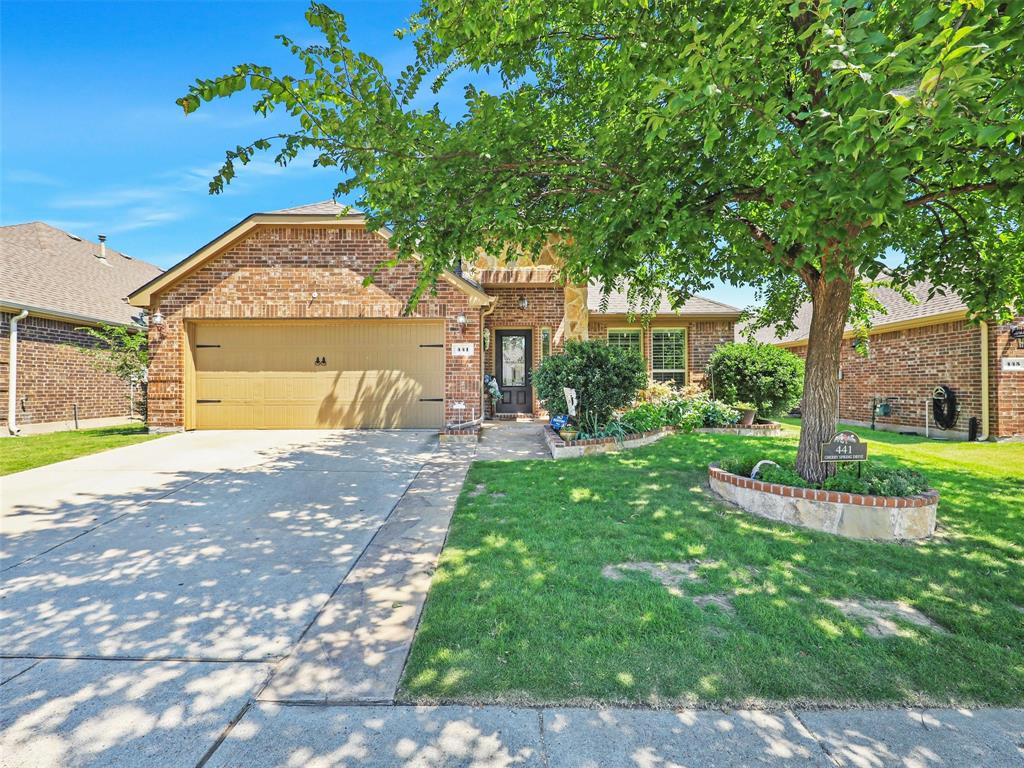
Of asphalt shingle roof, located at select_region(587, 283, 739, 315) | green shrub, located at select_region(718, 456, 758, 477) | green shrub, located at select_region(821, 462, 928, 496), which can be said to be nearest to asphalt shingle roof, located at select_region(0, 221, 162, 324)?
asphalt shingle roof, located at select_region(587, 283, 739, 315)

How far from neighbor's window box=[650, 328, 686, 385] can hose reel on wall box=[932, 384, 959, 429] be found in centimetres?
553

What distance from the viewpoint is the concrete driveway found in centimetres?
200

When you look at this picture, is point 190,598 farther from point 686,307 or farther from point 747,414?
point 686,307

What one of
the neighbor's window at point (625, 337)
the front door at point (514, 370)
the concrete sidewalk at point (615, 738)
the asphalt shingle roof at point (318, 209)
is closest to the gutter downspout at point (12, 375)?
the asphalt shingle roof at point (318, 209)

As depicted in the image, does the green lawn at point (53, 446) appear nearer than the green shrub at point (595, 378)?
Yes

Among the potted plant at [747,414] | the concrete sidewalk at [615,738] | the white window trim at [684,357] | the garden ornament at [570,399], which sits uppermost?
the white window trim at [684,357]

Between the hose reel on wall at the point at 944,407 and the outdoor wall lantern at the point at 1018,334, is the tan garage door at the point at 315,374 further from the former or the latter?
the outdoor wall lantern at the point at 1018,334

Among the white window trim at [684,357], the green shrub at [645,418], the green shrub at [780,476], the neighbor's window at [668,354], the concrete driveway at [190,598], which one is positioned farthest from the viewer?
the neighbor's window at [668,354]

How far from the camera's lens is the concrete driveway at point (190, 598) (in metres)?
2.00

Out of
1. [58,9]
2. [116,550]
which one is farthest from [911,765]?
[58,9]

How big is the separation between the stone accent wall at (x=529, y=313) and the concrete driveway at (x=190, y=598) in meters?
5.92

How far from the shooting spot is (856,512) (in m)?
4.05

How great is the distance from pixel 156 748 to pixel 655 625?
93.4 inches

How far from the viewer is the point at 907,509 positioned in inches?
158
